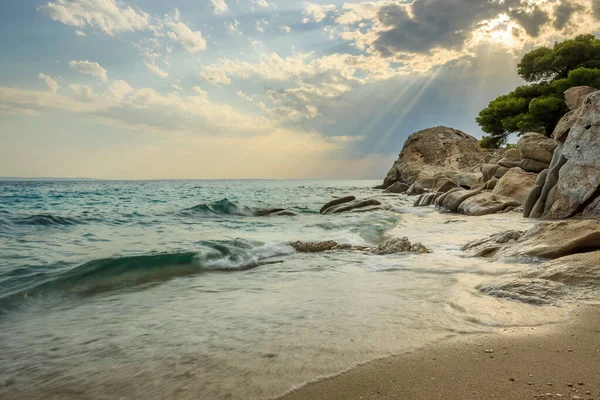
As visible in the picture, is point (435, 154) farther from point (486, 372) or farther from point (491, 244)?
point (486, 372)

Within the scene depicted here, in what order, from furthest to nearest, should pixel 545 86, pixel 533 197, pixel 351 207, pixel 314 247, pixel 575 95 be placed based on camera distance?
pixel 545 86 → pixel 575 95 → pixel 351 207 → pixel 533 197 → pixel 314 247

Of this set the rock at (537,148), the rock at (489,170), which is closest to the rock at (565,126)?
the rock at (537,148)

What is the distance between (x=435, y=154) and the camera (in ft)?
174

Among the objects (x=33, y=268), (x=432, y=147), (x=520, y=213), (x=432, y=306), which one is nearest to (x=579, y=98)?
(x=520, y=213)

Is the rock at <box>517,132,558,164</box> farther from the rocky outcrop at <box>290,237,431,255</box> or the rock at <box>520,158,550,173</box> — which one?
the rocky outcrop at <box>290,237,431,255</box>

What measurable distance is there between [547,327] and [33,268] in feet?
24.3

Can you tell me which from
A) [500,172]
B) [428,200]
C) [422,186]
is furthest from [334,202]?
[422,186]

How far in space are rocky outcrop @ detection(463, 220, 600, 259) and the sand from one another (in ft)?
8.56

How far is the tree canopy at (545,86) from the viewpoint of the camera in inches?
1050

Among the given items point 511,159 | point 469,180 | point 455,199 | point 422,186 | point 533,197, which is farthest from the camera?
point 422,186

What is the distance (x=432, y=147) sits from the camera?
54.1 m

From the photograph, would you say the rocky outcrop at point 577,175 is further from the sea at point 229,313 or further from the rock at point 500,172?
the rock at point 500,172

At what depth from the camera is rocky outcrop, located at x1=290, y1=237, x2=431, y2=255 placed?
7117mm

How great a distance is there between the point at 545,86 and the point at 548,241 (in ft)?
101
